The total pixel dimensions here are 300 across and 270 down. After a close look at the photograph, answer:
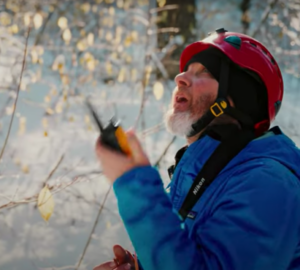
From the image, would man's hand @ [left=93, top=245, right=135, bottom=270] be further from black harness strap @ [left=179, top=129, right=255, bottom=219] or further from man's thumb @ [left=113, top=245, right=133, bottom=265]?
black harness strap @ [left=179, top=129, right=255, bottom=219]

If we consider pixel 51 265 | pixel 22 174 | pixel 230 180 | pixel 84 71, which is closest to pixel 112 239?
pixel 51 265

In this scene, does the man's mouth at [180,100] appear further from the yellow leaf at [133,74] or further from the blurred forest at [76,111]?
the yellow leaf at [133,74]

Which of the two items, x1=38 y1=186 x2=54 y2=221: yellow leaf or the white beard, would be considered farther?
x1=38 y1=186 x2=54 y2=221: yellow leaf

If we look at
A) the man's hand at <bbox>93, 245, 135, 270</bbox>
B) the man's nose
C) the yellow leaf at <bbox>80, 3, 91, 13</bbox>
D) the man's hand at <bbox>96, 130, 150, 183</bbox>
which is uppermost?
the man's nose

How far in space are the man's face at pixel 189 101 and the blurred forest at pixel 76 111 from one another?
0.80m

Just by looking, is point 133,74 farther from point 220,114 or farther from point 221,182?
point 221,182

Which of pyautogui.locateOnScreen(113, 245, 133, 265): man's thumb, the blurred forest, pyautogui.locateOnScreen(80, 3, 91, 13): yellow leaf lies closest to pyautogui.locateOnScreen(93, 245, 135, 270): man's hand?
pyautogui.locateOnScreen(113, 245, 133, 265): man's thumb

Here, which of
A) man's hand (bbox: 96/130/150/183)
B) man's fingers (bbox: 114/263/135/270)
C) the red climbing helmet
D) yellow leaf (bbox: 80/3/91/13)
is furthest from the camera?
yellow leaf (bbox: 80/3/91/13)

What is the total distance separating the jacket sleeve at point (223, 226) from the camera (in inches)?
43.3

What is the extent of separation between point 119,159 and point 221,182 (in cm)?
34

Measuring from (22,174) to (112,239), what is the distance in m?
1.28

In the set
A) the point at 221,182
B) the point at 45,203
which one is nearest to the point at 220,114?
the point at 221,182

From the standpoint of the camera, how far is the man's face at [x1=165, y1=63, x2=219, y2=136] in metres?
1.65

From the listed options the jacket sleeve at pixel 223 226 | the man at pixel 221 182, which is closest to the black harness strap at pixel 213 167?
the man at pixel 221 182
